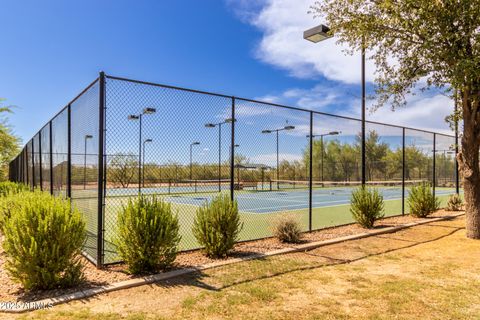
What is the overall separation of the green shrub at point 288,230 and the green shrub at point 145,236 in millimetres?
2562

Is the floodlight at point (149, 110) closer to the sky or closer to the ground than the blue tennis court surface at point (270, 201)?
closer to the sky

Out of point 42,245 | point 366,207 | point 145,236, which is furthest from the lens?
point 366,207

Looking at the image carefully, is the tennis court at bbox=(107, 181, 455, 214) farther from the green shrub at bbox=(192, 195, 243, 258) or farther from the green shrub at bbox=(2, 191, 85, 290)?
the green shrub at bbox=(2, 191, 85, 290)

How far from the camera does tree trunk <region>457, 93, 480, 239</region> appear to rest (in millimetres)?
7383

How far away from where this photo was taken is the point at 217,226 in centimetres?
554

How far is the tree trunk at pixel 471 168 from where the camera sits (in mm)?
7383

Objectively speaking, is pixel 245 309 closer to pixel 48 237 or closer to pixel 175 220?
pixel 175 220

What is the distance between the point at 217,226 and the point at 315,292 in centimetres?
201

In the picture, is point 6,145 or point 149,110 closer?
point 149,110

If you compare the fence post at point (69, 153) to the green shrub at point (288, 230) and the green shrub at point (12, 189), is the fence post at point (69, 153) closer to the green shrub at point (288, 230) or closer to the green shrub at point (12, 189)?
the green shrub at point (12, 189)

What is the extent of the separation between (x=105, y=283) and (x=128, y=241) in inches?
23.3

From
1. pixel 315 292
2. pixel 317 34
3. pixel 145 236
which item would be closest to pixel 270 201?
pixel 317 34

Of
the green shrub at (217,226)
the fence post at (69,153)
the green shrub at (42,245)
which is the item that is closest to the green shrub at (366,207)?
the green shrub at (217,226)

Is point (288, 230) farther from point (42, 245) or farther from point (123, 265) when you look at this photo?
point (42, 245)
